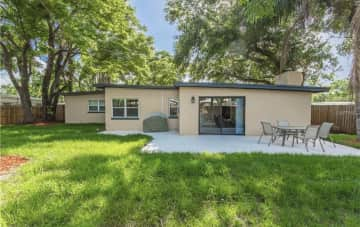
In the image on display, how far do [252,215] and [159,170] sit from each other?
6.22ft

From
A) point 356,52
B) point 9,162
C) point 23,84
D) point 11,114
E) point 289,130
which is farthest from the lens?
point 11,114

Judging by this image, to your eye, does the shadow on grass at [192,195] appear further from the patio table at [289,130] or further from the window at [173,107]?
the window at [173,107]

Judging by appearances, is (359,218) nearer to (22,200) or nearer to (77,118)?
(22,200)

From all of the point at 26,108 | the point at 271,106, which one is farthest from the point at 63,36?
the point at 271,106

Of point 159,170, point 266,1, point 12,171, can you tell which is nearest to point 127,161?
point 159,170

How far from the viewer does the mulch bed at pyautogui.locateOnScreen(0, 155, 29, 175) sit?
3935mm

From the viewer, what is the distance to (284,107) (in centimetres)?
886

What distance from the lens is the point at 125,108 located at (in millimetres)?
10727

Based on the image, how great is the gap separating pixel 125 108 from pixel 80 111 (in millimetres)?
5529

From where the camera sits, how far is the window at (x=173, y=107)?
10836 millimetres

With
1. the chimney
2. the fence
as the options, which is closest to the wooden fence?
the chimney

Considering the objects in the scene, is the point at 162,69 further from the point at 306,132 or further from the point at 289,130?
the point at 306,132

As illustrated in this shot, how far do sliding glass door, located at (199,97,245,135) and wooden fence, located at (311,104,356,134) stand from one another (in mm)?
6070

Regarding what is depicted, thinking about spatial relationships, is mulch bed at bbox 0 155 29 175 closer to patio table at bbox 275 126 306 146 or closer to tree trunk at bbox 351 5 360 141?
patio table at bbox 275 126 306 146
